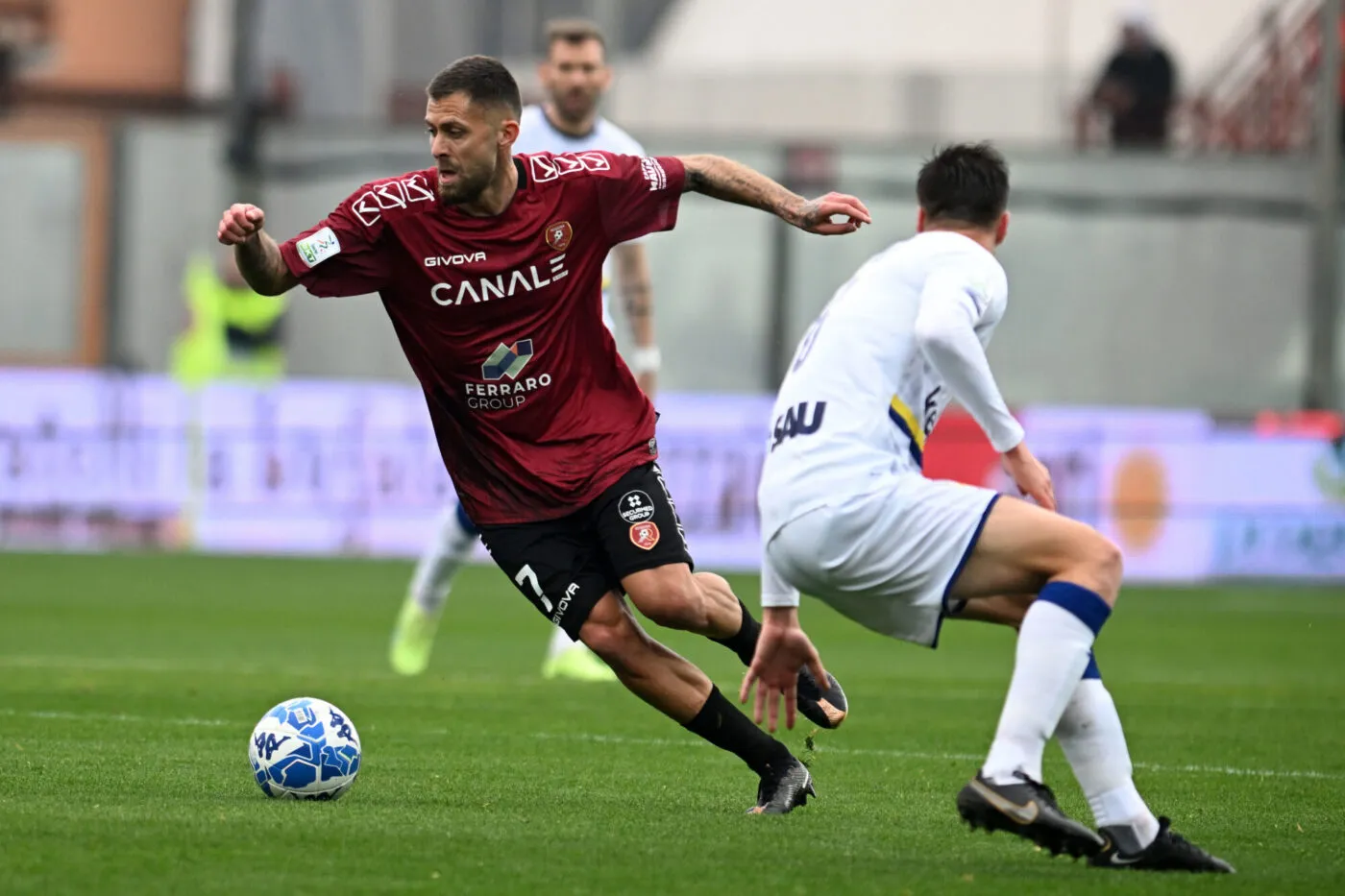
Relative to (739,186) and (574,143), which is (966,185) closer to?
(739,186)

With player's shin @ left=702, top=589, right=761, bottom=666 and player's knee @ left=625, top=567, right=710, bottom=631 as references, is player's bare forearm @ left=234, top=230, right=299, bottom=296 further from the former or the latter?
player's shin @ left=702, top=589, right=761, bottom=666

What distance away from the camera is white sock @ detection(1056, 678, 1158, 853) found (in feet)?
17.3

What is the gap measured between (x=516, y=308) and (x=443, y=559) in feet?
12.5

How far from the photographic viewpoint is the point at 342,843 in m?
5.39

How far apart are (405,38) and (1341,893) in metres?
19.1

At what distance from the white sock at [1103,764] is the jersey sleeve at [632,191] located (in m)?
2.10

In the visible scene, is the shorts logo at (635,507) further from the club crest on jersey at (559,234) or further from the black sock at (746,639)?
the club crest on jersey at (559,234)

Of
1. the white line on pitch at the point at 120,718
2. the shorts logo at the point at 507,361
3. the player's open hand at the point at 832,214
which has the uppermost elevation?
the player's open hand at the point at 832,214

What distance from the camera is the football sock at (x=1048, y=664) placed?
5.17 meters

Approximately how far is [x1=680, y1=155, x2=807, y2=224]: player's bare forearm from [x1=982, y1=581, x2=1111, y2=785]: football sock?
1541mm

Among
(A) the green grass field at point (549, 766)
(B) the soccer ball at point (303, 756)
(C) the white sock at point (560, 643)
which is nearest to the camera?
(A) the green grass field at point (549, 766)

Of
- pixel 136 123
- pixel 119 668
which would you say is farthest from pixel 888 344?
pixel 136 123

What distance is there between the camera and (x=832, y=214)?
6066mm

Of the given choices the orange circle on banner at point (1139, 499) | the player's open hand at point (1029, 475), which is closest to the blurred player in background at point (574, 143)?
the player's open hand at point (1029, 475)
